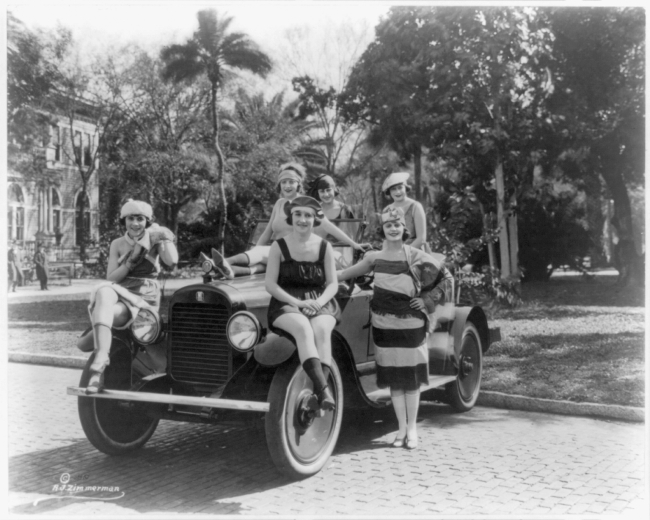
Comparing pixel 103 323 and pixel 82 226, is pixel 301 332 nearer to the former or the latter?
pixel 103 323

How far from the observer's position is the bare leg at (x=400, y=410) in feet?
18.1

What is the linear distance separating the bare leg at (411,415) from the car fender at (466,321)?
118 centimetres

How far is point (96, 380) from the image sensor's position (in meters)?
4.71

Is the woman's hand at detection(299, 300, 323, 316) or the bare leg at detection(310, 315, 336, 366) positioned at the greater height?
the woman's hand at detection(299, 300, 323, 316)

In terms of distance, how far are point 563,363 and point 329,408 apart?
495 centimetres

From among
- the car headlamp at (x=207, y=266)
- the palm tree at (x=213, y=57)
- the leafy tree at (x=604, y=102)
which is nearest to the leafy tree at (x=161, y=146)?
the palm tree at (x=213, y=57)

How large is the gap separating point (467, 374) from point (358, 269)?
7.04 feet

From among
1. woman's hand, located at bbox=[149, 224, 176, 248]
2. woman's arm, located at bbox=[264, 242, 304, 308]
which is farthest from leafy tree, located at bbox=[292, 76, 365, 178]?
woman's arm, located at bbox=[264, 242, 304, 308]

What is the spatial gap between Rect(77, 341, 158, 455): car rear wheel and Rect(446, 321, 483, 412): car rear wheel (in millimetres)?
2940

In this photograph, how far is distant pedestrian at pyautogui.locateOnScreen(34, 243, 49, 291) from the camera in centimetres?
1779

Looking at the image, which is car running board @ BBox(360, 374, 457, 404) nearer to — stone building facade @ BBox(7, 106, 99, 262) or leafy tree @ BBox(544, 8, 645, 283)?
leafy tree @ BBox(544, 8, 645, 283)

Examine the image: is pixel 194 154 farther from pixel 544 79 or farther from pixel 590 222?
pixel 544 79

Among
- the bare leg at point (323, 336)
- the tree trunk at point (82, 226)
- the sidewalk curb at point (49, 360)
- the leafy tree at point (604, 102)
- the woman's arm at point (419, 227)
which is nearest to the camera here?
the bare leg at point (323, 336)

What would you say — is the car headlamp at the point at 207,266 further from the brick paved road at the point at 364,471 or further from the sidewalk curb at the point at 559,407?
the sidewalk curb at the point at 559,407
